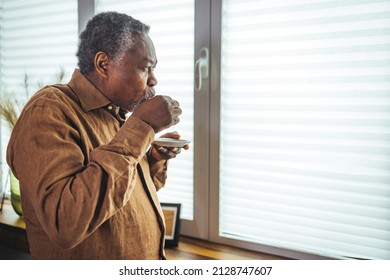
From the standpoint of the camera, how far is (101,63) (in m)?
0.85

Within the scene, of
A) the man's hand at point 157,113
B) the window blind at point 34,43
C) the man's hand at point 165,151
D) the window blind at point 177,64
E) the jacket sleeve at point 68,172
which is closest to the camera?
the jacket sleeve at point 68,172

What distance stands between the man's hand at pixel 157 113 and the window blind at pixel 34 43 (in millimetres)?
950

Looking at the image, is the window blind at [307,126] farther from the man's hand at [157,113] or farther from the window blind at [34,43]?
the window blind at [34,43]

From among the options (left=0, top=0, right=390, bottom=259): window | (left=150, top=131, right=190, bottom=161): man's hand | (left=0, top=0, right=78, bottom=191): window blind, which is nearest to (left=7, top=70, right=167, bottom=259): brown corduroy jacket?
(left=150, top=131, right=190, bottom=161): man's hand

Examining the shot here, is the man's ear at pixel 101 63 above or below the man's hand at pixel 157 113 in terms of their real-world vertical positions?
above

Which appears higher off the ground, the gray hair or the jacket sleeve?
the gray hair

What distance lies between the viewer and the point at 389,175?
1093 millimetres

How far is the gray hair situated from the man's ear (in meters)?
0.01

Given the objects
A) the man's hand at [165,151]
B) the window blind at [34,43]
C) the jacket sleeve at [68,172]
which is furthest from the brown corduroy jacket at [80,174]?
the window blind at [34,43]

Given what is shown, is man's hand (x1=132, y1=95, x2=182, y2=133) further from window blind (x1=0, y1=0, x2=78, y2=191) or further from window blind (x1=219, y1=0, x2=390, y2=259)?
window blind (x1=0, y1=0, x2=78, y2=191)

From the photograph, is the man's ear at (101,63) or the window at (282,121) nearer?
the man's ear at (101,63)

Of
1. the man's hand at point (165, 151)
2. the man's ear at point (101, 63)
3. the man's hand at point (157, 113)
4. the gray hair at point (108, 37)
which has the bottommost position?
the man's hand at point (165, 151)

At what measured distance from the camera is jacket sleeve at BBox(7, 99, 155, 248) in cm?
67

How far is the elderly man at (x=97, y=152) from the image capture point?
26.9 inches
